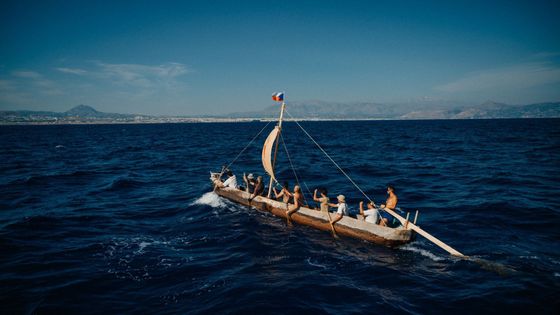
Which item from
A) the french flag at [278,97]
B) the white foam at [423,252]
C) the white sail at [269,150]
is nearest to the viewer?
the white foam at [423,252]

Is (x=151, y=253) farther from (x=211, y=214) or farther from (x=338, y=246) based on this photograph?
(x=338, y=246)

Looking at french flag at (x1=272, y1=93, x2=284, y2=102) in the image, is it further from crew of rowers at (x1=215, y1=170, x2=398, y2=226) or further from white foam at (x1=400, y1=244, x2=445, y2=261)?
white foam at (x1=400, y1=244, x2=445, y2=261)

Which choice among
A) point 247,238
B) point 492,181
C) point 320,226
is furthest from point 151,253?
point 492,181

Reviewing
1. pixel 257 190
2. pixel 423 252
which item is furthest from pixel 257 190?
pixel 423 252

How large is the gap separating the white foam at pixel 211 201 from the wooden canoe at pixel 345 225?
90.4 inches

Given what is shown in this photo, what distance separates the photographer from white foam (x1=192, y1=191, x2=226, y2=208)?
23.0 m

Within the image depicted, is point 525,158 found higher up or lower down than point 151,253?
higher up

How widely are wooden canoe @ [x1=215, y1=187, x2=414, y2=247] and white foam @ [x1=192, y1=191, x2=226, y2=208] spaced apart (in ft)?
7.53

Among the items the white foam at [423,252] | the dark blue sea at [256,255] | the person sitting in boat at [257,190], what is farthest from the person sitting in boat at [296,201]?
the white foam at [423,252]

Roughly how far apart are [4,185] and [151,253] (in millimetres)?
22055

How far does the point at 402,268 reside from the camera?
13.1 meters

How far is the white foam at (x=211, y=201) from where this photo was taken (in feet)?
75.4

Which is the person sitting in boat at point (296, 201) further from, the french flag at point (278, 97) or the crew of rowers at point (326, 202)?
the french flag at point (278, 97)

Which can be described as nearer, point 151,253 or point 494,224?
point 151,253
